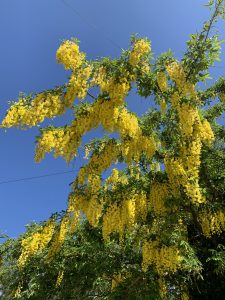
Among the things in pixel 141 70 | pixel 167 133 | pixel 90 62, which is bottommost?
pixel 167 133

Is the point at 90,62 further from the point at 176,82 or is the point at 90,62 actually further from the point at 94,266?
the point at 94,266

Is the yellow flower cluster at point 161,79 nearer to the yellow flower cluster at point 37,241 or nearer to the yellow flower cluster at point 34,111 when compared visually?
the yellow flower cluster at point 34,111

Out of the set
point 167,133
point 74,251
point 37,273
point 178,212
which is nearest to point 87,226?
point 74,251

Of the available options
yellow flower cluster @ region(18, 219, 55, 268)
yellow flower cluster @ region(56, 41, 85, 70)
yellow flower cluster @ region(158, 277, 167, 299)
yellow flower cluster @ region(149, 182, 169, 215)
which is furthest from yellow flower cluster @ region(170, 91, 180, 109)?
yellow flower cluster @ region(18, 219, 55, 268)

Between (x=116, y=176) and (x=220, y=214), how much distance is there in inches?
230

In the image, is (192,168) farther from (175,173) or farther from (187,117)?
(187,117)

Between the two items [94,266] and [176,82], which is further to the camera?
[94,266]

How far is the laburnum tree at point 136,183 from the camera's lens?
7520 millimetres

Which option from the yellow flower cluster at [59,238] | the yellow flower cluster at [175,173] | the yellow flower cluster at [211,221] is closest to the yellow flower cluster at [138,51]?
the yellow flower cluster at [175,173]

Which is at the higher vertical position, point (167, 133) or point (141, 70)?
point (141, 70)

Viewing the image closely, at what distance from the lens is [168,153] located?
8.47 metres

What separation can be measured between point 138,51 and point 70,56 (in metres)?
1.60

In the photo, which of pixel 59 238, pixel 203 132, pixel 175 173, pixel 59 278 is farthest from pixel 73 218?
pixel 203 132

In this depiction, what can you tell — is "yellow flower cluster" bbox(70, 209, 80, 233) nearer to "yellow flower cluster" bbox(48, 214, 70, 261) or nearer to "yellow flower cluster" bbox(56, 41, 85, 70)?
"yellow flower cluster" bbox(48, 214, 70, 261)
